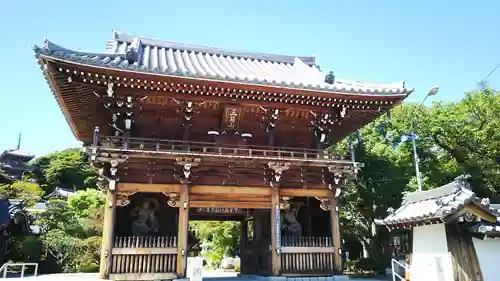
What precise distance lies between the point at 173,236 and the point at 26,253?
1520cm

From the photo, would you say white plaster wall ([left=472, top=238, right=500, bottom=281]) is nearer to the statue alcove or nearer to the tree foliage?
the statue alcove

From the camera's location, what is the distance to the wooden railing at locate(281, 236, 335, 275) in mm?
12508

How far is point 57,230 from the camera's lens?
22.3 m

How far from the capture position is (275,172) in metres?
12.6

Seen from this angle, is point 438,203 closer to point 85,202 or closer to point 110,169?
point 110,169

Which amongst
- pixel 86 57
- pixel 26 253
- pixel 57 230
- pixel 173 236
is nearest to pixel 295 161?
pixel 173 236

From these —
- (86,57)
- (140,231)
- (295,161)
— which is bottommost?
(140,231)

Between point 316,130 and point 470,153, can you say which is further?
point 470,153

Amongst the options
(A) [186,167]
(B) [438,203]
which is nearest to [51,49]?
(A) [186,167]

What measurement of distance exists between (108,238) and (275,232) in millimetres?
5420

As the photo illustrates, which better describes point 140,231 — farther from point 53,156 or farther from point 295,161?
point 53,156

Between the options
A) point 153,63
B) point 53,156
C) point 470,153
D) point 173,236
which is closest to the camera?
point 173,236

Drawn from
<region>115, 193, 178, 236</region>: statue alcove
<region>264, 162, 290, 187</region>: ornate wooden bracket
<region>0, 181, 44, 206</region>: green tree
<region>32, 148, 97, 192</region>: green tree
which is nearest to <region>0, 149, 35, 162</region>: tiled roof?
<region>32, 148, 97, 192</region>: green tree

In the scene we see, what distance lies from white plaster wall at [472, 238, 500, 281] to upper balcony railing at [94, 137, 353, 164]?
232 inches
